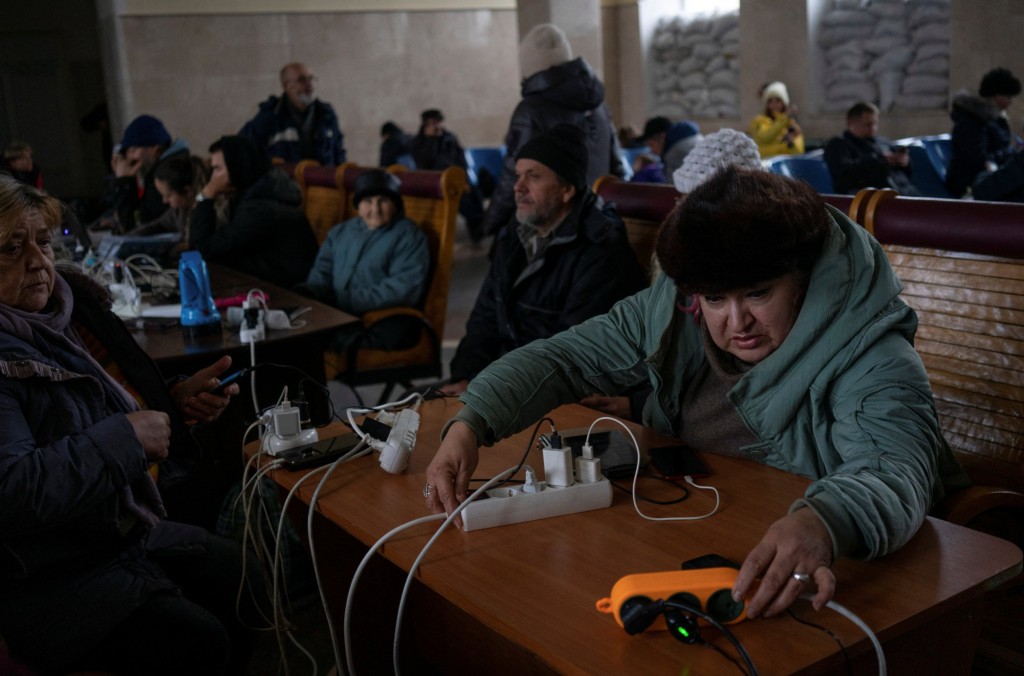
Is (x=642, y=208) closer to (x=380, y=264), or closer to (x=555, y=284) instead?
(x=555, y=284)

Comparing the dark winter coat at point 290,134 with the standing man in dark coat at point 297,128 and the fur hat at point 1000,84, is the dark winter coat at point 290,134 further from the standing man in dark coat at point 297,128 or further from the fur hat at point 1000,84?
the fur hat at point 1000,84

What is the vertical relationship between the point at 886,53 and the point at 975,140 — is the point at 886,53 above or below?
above

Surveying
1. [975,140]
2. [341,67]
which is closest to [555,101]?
[975,140]

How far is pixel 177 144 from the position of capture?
525cm

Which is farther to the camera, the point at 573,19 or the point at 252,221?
the point at 573,19

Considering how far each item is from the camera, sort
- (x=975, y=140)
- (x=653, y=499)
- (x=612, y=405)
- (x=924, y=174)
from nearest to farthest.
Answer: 1. (x=653, y=499)
2. (x=612, y=405)
3. (x=975, y=140)
4. (x=924, y=174)

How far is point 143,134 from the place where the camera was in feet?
17.9

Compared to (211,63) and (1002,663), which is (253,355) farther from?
(211,63)

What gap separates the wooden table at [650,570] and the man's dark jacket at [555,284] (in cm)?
105

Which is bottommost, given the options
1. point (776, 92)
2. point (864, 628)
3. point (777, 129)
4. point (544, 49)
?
point (864, 628)

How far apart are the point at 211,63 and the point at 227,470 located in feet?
28.3

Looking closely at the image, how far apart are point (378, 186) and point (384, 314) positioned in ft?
1.74

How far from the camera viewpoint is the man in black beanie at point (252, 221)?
433 centimetres

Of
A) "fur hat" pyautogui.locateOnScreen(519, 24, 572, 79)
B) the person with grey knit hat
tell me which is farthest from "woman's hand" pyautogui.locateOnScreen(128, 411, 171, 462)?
"fur hat" pyautogui.locateOnScreen(519, 24, 572, 79)
